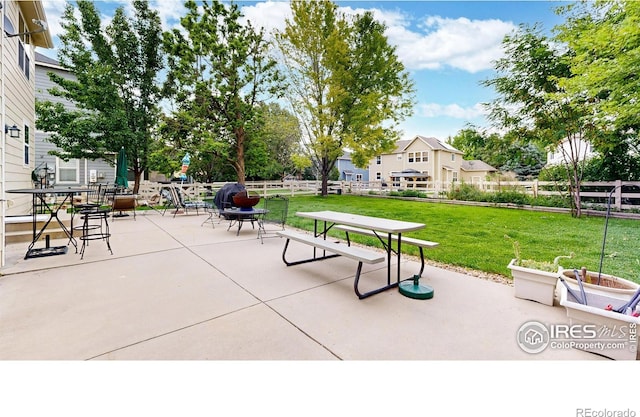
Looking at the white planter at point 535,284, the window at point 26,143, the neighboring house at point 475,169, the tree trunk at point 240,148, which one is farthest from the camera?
the neighboring house at point 475,169

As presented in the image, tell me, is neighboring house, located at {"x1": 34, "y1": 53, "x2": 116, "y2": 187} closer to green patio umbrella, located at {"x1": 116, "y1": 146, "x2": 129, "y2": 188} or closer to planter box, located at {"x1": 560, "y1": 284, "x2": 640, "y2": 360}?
green patio umbrella, located at {"x1": 116, "y1": 146, "x2": 129, "y2": 188}

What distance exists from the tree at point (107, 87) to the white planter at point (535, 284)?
14017mm

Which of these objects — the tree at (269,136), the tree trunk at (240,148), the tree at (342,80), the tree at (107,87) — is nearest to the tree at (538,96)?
the tree at (342,80)

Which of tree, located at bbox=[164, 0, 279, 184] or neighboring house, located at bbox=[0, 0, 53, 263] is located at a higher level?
tree, located at bbox=[164, 0, 279, 184]

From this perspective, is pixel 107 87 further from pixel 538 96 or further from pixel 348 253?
pixel 538 96

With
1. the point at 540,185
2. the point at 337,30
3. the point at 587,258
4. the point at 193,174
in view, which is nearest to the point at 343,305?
the point at 587,258

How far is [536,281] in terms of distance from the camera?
9.89ft

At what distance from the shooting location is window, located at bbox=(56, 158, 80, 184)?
43.5ft

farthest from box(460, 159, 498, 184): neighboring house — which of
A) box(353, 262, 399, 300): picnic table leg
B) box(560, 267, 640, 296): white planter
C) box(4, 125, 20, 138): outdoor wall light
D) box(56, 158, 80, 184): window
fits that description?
box(4, 125, 20, 138): outdoor wall light

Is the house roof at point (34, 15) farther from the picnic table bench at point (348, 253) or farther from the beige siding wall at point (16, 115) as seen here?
the picnic table bench at point (348, 253)

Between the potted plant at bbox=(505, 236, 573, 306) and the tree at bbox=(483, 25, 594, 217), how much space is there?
711 cm

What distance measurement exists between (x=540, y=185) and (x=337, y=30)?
11873 millimetres

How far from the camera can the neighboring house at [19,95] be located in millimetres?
5996

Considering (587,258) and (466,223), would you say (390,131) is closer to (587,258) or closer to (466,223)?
(466,223)
